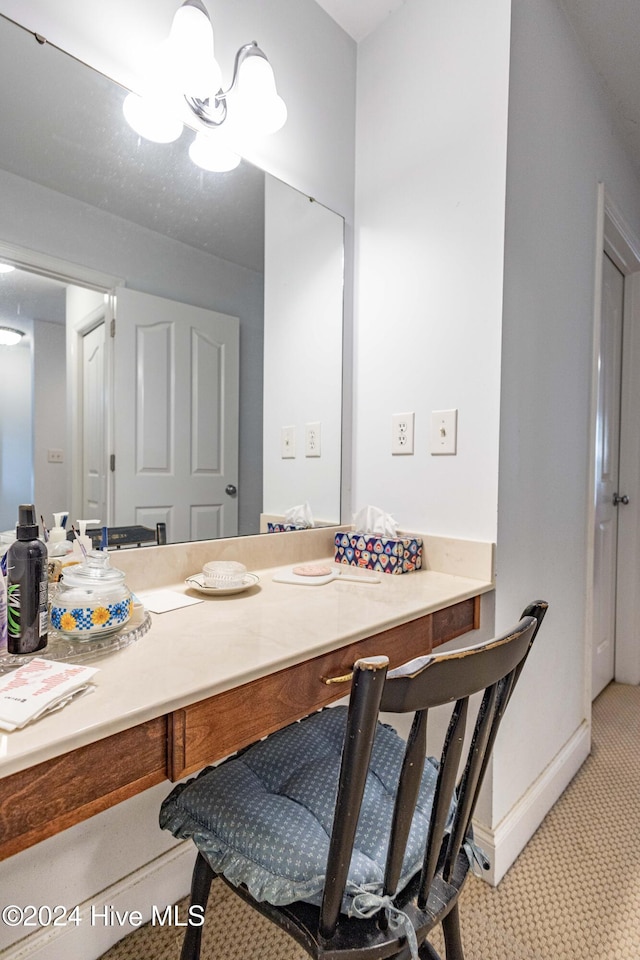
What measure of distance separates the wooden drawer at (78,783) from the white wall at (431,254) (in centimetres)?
93

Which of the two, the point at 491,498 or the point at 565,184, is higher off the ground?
the point at 565,184

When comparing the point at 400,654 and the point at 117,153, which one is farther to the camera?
the point at 117,153

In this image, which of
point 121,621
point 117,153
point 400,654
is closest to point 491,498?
point 400,654

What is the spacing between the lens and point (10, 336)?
931 millimetres

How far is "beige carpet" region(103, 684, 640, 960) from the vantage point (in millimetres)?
1089

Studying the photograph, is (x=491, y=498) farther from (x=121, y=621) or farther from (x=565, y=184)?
(x=565, y=184)

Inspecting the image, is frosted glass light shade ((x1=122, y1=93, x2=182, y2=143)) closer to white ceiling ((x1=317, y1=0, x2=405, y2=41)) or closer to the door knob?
white ceiling ((x1=317, y1=0, x2=405, y2=41))

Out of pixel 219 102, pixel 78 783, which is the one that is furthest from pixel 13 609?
pixel 219 102

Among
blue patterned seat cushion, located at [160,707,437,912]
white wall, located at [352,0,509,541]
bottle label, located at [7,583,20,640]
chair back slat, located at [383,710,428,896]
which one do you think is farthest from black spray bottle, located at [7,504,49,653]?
white wall, located at [352,0,509,541]

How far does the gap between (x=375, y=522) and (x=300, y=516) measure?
0.22m

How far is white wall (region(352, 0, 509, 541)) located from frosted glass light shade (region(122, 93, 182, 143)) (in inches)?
25.3

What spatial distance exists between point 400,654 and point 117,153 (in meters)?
1.20

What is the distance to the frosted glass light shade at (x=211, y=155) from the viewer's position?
1201mm

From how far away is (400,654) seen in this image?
0.98 metres
